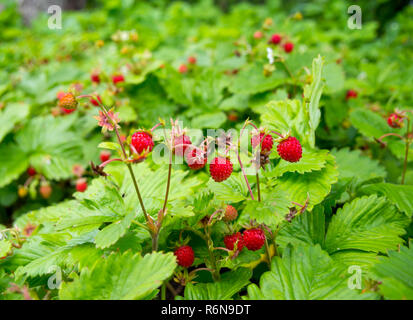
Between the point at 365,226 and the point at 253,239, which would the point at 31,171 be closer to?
the point at 253,239

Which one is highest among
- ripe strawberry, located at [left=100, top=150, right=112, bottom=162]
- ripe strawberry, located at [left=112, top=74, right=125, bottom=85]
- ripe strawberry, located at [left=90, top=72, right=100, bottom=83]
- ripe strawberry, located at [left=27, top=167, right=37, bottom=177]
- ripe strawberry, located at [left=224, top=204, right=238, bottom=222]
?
ripe strawberry, located at [left=90, top=72, right=100, bottom=83]

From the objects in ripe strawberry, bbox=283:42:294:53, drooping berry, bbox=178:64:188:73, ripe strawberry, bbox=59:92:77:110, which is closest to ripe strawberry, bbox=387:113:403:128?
ripe strawberry, bbox=283:42:294:53

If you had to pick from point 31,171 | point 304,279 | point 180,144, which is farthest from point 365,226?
point 31,171

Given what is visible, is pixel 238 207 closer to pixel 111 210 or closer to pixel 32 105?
pixel 111 210

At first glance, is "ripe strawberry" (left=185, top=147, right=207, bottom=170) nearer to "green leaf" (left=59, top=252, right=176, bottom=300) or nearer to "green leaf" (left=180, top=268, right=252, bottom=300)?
"green leaf" (left=59, top=252, right=176, bottom=300)

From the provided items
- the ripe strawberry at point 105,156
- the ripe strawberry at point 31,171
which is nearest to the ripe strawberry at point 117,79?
the ripe strawberry at point 105,156

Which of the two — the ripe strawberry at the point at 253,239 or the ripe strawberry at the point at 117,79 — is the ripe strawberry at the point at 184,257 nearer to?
the ripe strawberry at the point at 253,239

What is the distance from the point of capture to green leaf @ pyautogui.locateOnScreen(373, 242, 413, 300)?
2.62 ft

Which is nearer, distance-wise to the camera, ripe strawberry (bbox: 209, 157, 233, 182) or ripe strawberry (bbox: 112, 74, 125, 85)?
ripe strawberry (bbox: 209, 157, 233, 182)

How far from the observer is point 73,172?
195 cm

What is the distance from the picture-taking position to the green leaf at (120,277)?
88 cm

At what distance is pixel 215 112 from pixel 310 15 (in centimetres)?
406

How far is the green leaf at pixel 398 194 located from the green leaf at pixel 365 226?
3 centimetres
